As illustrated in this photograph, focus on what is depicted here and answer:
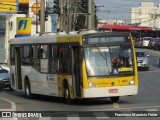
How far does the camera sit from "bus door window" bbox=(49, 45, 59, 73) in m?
20.9

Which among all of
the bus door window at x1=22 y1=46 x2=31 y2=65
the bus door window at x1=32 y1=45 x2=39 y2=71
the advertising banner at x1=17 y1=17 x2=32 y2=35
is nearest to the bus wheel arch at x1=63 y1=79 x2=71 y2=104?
the bus door window at x1=32 y1=45 x2=39 y2=71

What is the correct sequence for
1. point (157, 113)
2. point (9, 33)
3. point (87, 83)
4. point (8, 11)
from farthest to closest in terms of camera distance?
point (9, 33) → point (8, 11) → point (87, 83) → point (157, 113)

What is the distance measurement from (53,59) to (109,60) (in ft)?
9.57

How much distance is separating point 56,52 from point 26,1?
156ft

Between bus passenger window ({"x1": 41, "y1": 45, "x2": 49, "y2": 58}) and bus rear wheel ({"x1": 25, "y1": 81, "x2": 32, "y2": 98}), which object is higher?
bus passenger window ({"x1": 41, "y1": 45, "x2": 49, "y2": 58})

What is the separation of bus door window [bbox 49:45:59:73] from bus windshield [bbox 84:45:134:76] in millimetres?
2219

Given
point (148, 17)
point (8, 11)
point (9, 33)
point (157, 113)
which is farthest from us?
point (148, 17)

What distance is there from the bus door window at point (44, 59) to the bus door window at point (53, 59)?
42 centimetres

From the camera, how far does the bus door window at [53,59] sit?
68.5ft

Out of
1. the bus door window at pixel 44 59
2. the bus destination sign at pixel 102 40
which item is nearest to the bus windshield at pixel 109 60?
the bus destination sign at pixel 102 40

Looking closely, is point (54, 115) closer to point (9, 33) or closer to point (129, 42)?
point (129, 42)

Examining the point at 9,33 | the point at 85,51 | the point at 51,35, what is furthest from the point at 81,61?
the point at 9,33

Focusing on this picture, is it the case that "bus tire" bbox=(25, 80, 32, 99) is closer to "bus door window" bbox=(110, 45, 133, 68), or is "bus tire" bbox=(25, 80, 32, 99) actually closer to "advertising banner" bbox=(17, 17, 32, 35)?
"bus door window" bbox=(110, 45, 133, 68)

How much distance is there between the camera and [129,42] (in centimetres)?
1964
